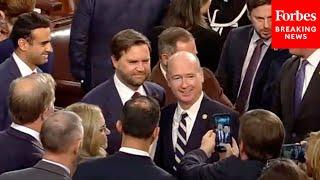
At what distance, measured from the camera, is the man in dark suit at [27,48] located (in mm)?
5652

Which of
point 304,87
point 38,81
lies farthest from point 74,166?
point 304,87

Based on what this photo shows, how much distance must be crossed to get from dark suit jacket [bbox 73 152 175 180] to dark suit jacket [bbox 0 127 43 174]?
→ 36cm

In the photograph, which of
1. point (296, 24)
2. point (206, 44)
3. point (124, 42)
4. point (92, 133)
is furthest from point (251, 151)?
point (206, 44)

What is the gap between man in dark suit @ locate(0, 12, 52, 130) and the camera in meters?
5.65

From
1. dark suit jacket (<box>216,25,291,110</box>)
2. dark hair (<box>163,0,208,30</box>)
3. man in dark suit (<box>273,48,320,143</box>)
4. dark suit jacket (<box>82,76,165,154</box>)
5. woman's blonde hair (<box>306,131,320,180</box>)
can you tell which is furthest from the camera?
dark hair (<box>163,0,208,30</box>)

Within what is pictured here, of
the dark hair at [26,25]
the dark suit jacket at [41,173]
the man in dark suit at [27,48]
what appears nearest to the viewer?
the dark suit jacket at [41,173]

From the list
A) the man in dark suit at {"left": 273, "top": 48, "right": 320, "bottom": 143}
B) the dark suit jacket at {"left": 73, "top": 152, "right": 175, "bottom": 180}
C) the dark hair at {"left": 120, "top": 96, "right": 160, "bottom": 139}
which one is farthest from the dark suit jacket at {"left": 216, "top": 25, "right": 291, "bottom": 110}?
the dark suit jacket at {"left": 73, "top": 152, "right": 175, "bottom": 180}

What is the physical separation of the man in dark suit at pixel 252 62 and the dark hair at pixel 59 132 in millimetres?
1999

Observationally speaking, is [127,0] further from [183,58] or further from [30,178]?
[30,178]

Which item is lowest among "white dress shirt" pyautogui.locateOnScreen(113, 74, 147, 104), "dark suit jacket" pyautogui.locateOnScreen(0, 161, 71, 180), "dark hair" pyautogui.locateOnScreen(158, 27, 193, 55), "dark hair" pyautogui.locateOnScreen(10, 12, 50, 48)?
"dark suit jacket" pyautogui.locateOnScreen(0, 161, 71, 180)

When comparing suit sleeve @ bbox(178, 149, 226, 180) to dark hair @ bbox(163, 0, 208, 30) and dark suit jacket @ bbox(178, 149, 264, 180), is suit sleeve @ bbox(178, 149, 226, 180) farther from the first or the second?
dark hair @ bbox(163, 0, 208, 30)

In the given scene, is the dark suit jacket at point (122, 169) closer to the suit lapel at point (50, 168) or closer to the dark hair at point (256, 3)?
the suit lapel at point (50, 168)

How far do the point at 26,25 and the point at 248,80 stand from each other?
1.53 m

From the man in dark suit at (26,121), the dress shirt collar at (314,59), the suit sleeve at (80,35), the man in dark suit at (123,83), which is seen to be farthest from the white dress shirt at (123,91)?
the suit sleeve at (80,35)
